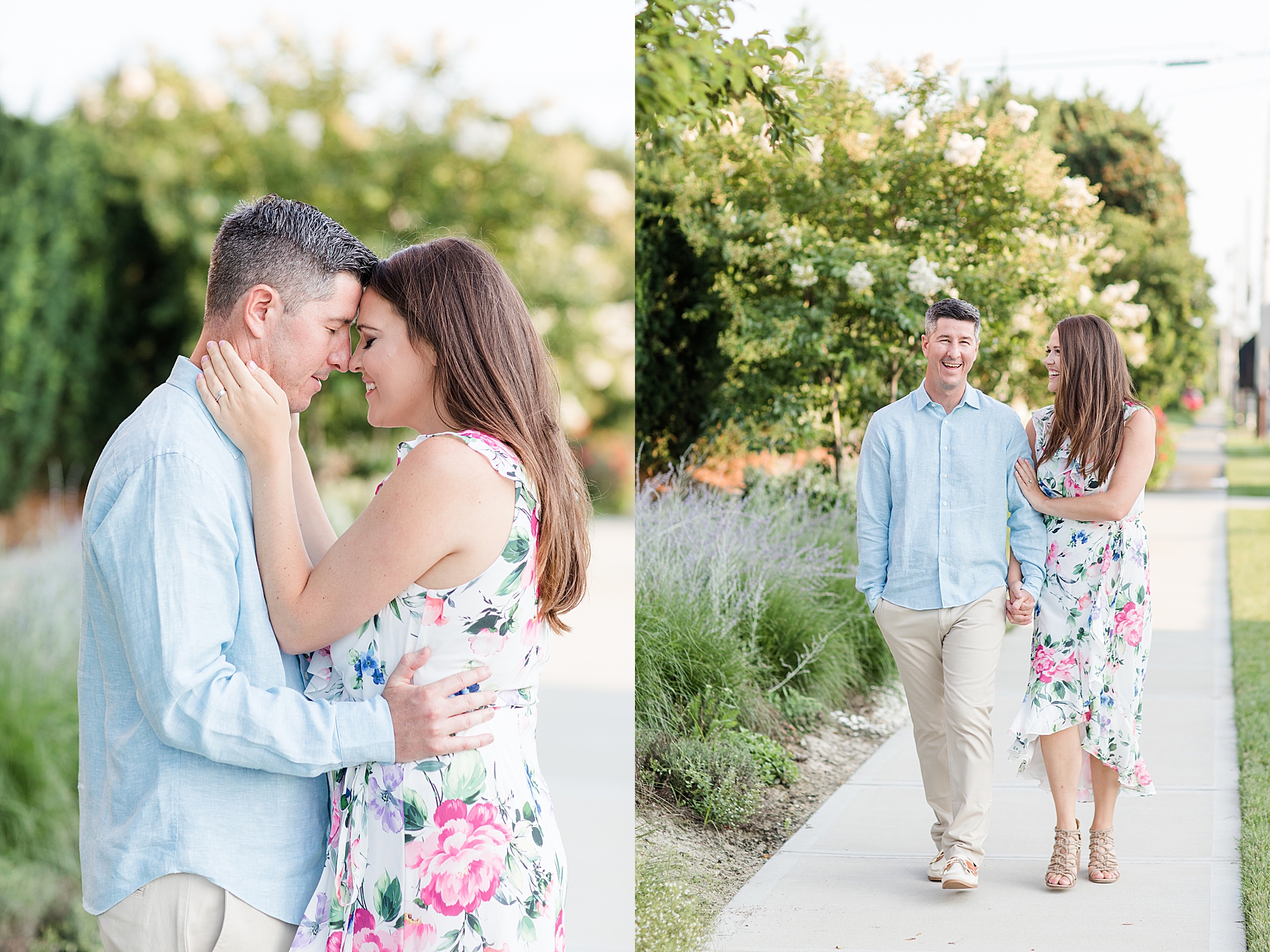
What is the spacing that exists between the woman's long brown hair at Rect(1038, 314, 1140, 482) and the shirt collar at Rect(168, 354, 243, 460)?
6.95ft

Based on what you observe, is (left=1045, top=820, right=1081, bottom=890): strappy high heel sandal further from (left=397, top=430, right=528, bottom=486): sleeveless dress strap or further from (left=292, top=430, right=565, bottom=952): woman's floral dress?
(left=397, top=430, right=528, bottom=486): sleeveless dress strap

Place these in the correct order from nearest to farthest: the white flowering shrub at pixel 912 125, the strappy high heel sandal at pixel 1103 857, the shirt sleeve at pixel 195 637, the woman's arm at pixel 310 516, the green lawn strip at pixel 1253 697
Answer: the shirt sleeve at pixel 195 637, the woman's arm at pixel 310 516, the green lawn strip at pixel 1253 697, the strappy high heel sandal at pixel 1103 857, the white flowering shrub at pixel 912 125

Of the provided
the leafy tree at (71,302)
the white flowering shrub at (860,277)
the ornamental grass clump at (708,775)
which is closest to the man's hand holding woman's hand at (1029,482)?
the white flowering shrub at (860,277)

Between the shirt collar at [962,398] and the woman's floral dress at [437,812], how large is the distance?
5.95 ft

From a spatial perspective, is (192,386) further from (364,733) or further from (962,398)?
(962,398)

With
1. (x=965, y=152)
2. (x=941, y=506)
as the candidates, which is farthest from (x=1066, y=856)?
(x=965, y=152)

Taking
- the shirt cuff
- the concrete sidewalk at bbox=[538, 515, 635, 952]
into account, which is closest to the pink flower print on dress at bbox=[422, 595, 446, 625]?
the shirt cuff

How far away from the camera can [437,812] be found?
146 cm

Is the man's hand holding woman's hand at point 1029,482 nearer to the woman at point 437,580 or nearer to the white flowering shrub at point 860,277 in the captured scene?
the white flowering shrub at point 860,277

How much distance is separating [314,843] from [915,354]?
7.26 feet

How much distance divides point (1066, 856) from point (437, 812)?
6.56 feet

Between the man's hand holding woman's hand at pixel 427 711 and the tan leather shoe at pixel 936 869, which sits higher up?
the man's hand holding woman's hand at pixel 427 711

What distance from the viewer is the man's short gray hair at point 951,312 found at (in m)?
3.00

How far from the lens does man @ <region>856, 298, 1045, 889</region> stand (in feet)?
9.52
